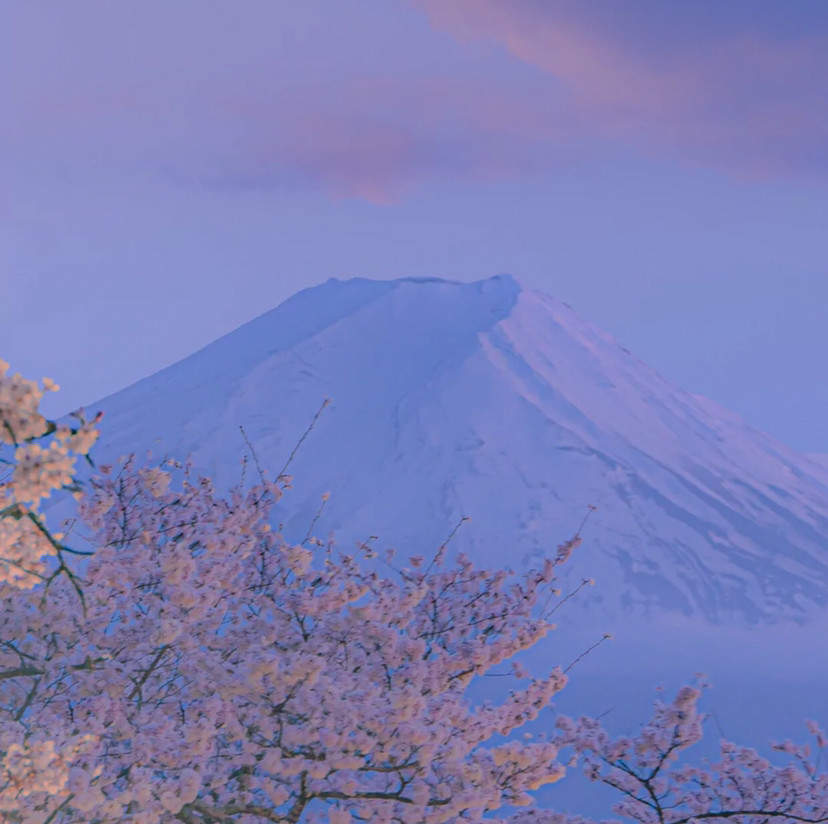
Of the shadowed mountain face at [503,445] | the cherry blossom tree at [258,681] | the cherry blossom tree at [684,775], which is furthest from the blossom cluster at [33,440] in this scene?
the shadowed mountain face at [503,445]

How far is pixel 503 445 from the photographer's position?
48656 millimetres

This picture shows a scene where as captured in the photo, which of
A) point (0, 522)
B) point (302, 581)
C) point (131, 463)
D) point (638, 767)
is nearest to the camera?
point (0, 522)

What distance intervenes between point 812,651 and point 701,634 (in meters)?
4.69

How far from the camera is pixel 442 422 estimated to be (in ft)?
163

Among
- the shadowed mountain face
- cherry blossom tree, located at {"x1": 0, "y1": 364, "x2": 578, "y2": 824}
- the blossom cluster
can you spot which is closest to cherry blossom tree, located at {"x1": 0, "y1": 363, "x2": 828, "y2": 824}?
cherry blossom tree, located at {"x1": 0, "y1": 364, "x2": 578, "y2": 824}

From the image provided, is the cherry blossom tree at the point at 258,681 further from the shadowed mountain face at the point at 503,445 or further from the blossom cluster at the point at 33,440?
the shadowed mountain face at the point at 503,445

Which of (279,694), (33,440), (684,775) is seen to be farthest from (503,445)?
(33,440)

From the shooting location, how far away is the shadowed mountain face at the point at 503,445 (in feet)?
152

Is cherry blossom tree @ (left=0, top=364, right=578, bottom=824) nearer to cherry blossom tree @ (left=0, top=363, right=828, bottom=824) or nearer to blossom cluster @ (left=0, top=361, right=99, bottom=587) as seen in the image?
cherry blossom tree @ (left=0, top=363, right=828, bottom=824)

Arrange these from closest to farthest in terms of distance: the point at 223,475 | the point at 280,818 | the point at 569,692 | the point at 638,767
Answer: the point at 280,818, the point at 638,767, the point at 569,692, the point at 223,475

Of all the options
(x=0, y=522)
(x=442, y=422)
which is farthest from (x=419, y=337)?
(x=0, y=522)

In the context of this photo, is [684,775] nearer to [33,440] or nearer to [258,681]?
[258,681]

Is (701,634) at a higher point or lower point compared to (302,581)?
higher

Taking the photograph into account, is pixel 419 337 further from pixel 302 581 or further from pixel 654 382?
pixel 302 581
